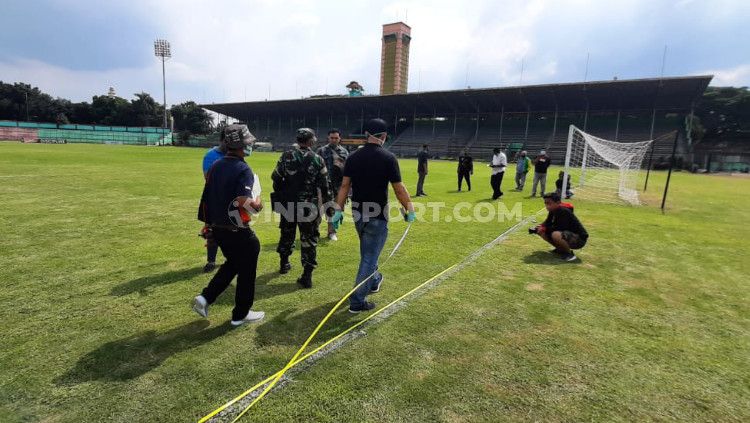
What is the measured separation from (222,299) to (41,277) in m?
2.39

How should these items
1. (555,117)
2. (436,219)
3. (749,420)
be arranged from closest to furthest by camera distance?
(749,420) < (436,219) < (555,117)

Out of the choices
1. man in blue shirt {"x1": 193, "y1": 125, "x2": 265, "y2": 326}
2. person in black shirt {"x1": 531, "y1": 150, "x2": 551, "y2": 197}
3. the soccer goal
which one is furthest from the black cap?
person in black shirt {"x1": 531, "y1": 150, "x2": 551, "y2": 197}

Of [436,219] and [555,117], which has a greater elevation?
[555,117]

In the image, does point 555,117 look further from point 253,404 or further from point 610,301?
point 253,404

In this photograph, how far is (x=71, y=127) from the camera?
241 feet

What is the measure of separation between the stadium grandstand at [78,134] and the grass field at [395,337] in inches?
2896

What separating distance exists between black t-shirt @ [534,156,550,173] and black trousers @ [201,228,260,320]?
1202 cm

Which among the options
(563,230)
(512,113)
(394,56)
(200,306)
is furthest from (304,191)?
(394,56)

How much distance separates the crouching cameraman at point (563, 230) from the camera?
19.7ft

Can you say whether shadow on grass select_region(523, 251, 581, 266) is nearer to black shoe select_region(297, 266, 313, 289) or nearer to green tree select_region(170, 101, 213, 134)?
black shoe select_region(297, 266, 313, 289)

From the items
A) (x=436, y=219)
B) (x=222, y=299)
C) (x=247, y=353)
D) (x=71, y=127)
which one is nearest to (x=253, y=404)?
(x=247, y=353)

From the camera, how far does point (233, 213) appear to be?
Result: 3.23 meters

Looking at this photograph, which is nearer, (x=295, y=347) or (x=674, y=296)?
(x=295, y=347)

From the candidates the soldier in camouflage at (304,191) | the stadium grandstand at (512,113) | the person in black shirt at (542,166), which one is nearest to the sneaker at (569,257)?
the soldier in camouflage at (304,191)
